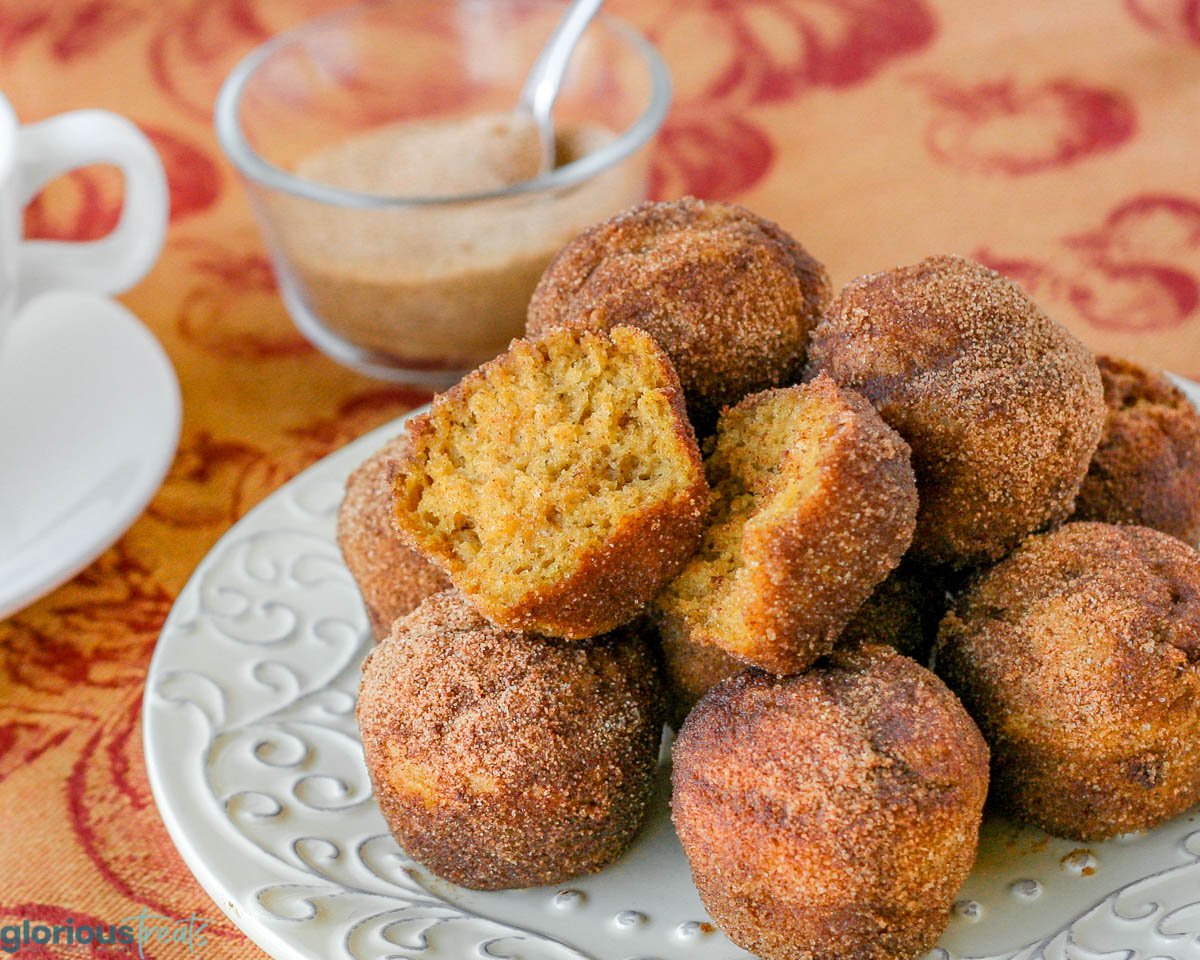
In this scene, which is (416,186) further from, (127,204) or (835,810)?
(835,810)

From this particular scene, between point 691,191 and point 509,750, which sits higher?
point 509,750

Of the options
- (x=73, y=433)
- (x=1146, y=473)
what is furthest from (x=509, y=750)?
(x=73, y=433)

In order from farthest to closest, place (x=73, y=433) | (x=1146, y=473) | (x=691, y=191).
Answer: (x=691, y=191) < (x=73, y=433) < (x=1146, y=473)

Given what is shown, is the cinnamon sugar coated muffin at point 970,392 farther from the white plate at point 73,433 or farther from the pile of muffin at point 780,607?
the white plate at point 73,433

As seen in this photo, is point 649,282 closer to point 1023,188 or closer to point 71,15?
point 1023,188

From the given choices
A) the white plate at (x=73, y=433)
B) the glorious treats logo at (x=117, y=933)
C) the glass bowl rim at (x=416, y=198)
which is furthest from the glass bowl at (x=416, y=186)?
the glorious treats logo at (x=117, y=933)

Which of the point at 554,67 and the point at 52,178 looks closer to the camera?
the point at 52,178

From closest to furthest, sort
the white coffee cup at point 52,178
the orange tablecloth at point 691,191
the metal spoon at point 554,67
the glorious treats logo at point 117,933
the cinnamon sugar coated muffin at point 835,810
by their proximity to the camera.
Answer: the cinnamon sugar coated muffin at point 835,810, the glorious treats logo at point 117,933, the orange tablecloth at point 691,191, the white coffee cup at point 52,178, the metal spoon at point 554,67
